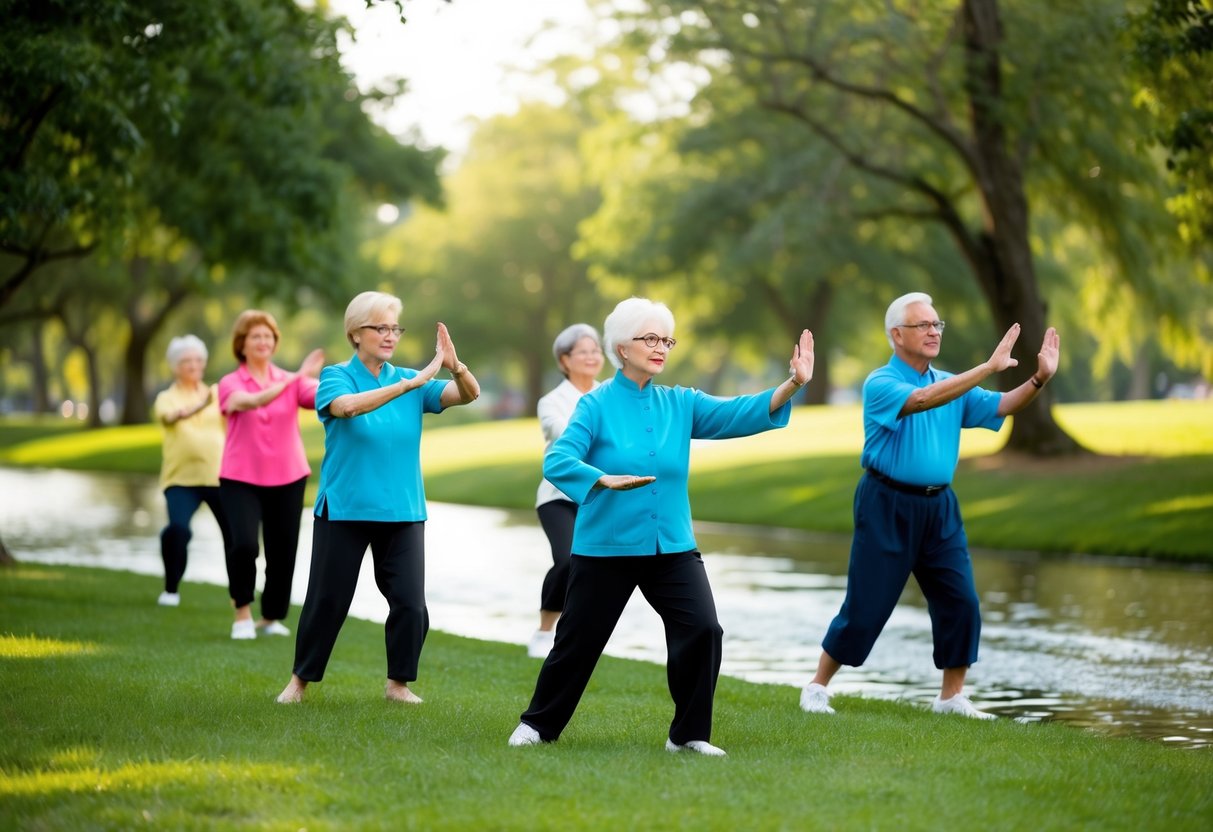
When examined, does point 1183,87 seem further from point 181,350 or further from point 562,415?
point 181,350

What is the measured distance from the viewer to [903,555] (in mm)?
8266

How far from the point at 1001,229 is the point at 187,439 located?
1660 cm

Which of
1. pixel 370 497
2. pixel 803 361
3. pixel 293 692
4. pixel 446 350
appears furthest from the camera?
pixel 293 692

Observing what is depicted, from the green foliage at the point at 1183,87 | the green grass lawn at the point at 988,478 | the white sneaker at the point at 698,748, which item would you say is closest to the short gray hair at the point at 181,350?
the white sneaker at the point at 698,748

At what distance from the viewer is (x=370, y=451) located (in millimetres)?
7949

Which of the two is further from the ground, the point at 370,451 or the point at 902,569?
the point at 370,451

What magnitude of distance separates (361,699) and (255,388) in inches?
128

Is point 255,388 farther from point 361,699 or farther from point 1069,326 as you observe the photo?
point 1069,326

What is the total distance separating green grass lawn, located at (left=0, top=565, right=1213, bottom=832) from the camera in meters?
5.52

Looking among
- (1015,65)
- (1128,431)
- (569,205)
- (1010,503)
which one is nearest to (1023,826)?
(1010,503)

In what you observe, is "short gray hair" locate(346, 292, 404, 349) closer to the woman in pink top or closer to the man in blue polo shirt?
the man in blue polo shirt

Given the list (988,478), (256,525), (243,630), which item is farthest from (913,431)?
(988,478)

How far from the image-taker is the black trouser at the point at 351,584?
8031 millimetres

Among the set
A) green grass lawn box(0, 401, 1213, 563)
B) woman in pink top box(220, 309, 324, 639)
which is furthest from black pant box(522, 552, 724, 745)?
green grass lawn box(0, 401, 1213, 563)
